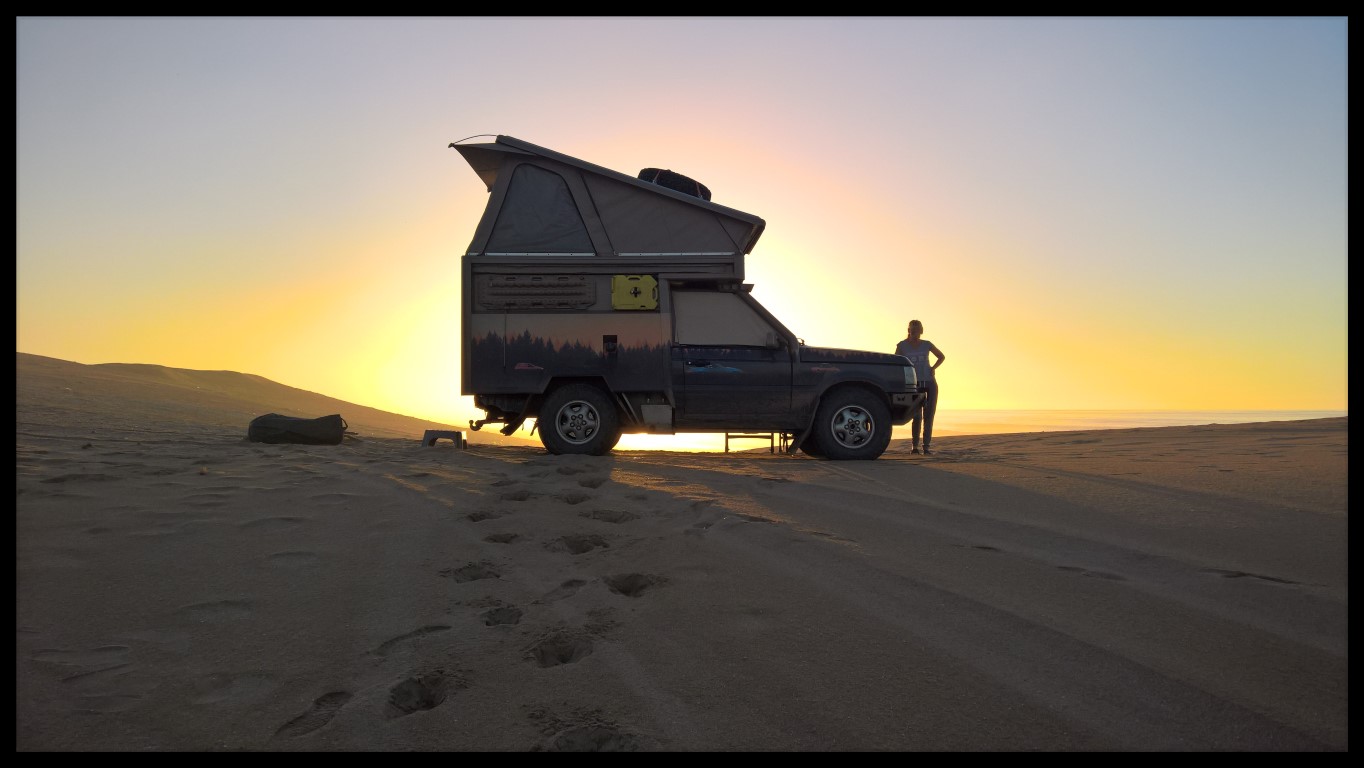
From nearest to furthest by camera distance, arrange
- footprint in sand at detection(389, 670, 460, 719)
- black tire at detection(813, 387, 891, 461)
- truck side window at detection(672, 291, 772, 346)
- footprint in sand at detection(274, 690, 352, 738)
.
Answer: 1. footprint in sand at detection(274, 690, 352, 738)
2. footprint in sand at detection(389, 670, 460, 719)
3. black tire at detection(813, 387, 891, 461)
4. truck side window at detection(672, 291, 772, 346)

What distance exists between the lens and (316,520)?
→ 4.51 m

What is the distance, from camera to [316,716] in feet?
7.72

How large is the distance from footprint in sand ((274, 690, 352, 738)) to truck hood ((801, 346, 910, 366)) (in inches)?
273

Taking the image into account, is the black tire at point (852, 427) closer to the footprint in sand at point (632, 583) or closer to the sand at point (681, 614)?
the sand at point (681, 614)

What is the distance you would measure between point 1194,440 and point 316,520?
9298 millimetres

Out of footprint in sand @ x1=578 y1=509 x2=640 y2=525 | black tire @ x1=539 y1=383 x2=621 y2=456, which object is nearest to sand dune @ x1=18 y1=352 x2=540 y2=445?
black tire @ x1=539 y1=383 x2=621 y2=456

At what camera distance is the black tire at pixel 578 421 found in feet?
28.8

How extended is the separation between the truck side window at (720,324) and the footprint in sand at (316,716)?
668cm

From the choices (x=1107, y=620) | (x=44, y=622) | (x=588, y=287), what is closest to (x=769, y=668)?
(x=1107, y=620)

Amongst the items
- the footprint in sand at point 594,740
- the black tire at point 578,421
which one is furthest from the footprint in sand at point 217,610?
the black tire at point 578,421

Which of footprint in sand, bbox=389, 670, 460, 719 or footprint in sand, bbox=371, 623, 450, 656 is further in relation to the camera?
footprint in sand, bbox=371, 623, 450, 656

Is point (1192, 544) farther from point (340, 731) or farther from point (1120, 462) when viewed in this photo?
point (340, 731)

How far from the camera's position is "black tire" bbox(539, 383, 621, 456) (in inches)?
346

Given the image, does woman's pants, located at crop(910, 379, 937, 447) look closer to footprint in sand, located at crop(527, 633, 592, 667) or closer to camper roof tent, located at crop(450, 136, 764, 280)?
camper roof tent, located at crop(450, 136, 764, 280)
